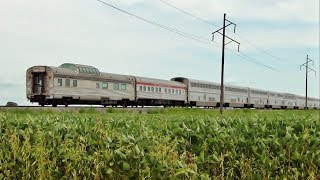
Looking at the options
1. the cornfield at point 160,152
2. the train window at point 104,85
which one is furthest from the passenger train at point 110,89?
the cornfield at point 160,152

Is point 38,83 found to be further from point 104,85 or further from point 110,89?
point 110,89

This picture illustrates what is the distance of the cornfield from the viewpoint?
224 inches

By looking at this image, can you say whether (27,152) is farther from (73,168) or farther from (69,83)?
(69,83)

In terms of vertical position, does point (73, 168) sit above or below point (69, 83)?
below

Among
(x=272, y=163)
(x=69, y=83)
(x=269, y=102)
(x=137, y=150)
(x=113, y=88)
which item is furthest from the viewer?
(x=269, y=102)

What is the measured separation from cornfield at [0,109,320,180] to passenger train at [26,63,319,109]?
29.3 m

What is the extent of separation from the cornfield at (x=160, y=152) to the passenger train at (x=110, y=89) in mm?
29296

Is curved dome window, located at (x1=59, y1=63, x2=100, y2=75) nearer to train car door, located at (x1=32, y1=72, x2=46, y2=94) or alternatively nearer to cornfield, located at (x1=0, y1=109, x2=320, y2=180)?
train car door, located at (x1=32, y1=72, x2=46, y2=94)

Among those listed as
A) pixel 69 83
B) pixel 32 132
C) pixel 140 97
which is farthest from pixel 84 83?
pixel 32 132

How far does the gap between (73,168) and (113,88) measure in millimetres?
35658

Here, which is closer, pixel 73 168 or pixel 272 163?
pixel 272 163

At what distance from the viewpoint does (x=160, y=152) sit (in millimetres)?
5617

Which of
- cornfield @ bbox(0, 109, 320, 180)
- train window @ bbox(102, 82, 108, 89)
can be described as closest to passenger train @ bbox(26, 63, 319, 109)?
train window @ bbox(102, 82, 108, 89)

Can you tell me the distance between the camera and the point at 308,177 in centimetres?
582
